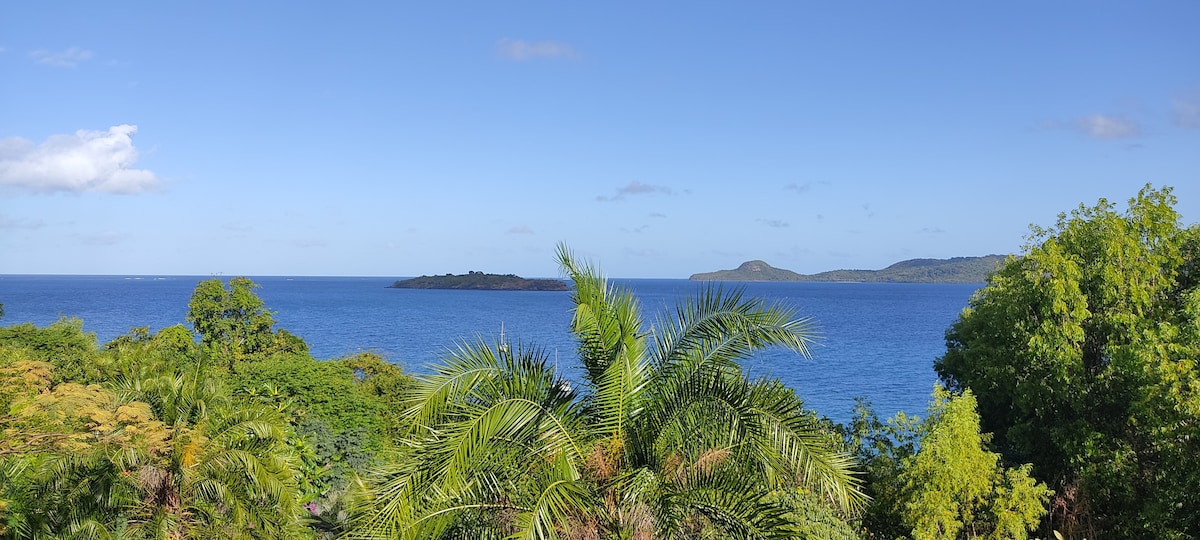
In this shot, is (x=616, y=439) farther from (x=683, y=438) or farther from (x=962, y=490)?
(x=962, y=490)

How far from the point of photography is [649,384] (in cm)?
830

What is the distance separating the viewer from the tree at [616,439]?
6.99 metres

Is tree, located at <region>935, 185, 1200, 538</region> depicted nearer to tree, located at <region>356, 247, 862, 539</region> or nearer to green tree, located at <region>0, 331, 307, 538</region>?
tree, located at <region>356, 247, 862, 539</region>

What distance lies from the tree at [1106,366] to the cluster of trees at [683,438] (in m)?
0.05

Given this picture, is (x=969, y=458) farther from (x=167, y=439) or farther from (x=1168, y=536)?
(x=167, y=439)

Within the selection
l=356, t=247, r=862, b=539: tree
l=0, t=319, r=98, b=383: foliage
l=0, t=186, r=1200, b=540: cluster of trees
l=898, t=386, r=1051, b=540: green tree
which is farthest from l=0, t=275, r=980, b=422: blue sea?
l=0, t=319, r=98, b=383: foliage

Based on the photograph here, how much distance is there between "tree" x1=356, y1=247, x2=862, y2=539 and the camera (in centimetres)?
699

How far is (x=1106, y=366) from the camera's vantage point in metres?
16.7

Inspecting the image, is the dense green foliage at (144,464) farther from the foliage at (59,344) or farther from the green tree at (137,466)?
the foliage at (59,344)

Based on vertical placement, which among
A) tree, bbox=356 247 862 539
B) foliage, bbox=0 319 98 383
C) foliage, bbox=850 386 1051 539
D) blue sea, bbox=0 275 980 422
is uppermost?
tree, bbox=356 247 862 539

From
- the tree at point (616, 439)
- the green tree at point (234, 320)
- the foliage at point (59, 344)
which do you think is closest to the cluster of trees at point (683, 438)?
the tree at point (616, 439)

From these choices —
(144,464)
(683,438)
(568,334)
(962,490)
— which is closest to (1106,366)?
(962,490)

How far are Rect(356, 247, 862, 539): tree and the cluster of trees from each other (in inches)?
0.9

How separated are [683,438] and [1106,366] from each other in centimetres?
1315
